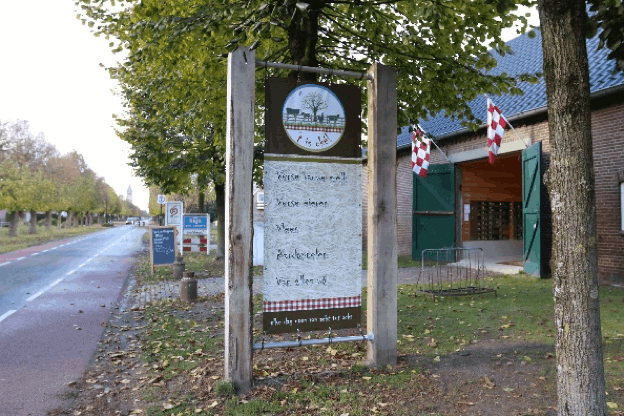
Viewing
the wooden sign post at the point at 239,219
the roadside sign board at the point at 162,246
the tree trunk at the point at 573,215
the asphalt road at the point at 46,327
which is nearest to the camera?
the tree trunk at the point at 573,215

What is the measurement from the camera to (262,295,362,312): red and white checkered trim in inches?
191

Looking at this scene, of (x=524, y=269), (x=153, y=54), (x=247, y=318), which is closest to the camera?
(x=247, y=318)

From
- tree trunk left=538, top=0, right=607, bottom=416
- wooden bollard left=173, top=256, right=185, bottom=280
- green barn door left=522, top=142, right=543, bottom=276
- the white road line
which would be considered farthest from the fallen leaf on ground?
wooden bollard left=173, top=256, right=185, bottom=280

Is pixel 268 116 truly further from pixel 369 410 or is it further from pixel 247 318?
pixel 369 410

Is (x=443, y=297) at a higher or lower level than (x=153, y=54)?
lower

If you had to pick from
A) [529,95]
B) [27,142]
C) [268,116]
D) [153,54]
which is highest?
[27,142]

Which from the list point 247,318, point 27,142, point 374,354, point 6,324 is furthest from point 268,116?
point 27,142

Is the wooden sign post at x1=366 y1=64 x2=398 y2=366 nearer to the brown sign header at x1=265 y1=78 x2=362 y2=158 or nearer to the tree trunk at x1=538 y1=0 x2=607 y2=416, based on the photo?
the brown sign header at x1=265 y1=78 x2=362 y2=158

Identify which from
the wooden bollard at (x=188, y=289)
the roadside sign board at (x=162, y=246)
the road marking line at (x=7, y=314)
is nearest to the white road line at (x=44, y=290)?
the road marking line at (x=7, y=314)

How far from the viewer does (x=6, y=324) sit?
8086 millimetres

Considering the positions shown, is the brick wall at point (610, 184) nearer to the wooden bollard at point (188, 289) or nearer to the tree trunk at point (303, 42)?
the tree trunk at point (303, 42)

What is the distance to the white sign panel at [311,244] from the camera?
15.9 ft

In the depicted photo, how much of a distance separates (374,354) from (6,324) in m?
6.46

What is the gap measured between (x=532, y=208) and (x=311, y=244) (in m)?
9.84
